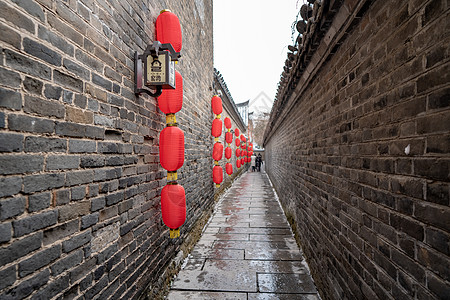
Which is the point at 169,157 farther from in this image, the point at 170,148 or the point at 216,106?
the point at 216,106

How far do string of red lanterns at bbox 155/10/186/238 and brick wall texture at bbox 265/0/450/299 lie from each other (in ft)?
5.23

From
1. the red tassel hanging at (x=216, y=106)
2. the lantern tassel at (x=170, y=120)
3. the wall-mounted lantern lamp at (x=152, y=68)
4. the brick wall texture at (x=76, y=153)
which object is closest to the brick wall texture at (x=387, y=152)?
the wall-mounted lantern lamp at (x=152, y=68)

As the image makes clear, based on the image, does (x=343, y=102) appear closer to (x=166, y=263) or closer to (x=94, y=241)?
(x=94, y=241)

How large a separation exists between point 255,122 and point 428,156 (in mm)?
36329

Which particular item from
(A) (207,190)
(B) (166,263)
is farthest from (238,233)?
(B) (166,263)

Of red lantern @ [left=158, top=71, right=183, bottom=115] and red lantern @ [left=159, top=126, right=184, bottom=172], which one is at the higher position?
red lantern @ [left=158, top=71, right=183, bottom=115]

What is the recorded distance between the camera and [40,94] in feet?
4.11

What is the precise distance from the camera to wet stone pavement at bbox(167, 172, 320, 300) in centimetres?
282

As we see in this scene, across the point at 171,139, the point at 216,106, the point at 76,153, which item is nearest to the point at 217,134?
the point at 216,106

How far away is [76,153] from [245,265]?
284 cm

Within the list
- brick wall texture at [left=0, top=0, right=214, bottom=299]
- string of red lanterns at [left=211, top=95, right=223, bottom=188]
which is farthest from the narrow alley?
string of red lanterns at [left=211, top=95, right=223, bottom=188]

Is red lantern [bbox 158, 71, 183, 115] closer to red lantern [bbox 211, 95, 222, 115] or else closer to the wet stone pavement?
the wet stone pavement

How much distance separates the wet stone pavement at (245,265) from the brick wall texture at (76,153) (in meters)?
0.64

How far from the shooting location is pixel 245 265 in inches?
136
